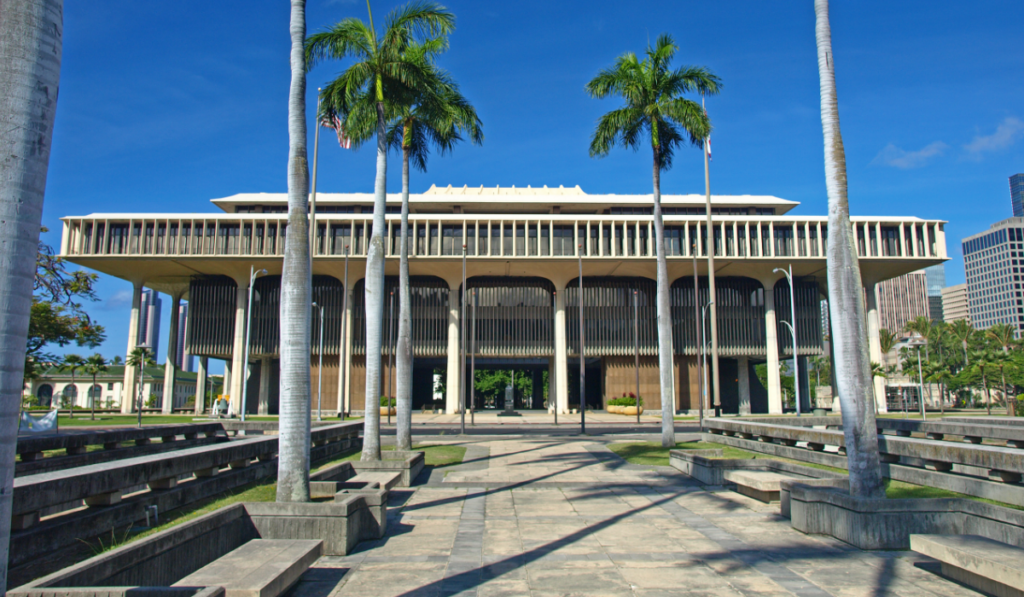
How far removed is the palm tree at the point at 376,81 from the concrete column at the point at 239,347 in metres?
40.6

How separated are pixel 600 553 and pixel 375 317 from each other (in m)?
8.83

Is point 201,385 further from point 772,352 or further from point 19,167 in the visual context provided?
point 19,167

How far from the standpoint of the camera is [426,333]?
184 ft

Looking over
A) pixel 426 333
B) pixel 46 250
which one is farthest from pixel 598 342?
pixel 46 250

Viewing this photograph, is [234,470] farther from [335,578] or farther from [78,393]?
[78,393]

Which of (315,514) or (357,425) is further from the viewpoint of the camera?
(357,425)

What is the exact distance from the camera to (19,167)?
345cm

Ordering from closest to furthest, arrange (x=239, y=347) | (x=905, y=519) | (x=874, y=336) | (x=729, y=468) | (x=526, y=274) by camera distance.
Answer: (x=905, y=519) < (x=729, y=468) < (x=239, y=347) < (x=874, y=336) < (x=526, y=274)

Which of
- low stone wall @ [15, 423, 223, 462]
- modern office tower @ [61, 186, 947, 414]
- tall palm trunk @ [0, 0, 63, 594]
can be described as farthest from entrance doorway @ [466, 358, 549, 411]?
tall palm trunk @ [0, 0, 63, 594]

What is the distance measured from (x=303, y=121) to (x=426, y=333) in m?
47.4

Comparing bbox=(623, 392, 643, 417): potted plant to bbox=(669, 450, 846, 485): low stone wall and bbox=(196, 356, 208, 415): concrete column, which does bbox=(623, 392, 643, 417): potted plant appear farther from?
bbox=(669, 450, 846, 485): low stone wall

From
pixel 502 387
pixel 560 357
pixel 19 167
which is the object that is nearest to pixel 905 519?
pixel 19 167

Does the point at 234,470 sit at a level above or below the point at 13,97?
below

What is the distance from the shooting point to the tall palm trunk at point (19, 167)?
3.32 metres
